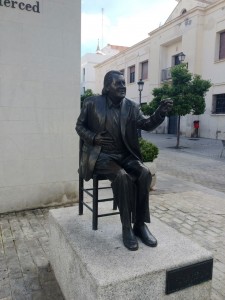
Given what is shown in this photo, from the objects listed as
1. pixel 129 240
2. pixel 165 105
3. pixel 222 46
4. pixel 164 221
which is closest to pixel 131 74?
pixel 222 46

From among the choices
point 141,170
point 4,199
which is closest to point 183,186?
point 4,199

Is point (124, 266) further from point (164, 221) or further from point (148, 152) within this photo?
point (148, 152)

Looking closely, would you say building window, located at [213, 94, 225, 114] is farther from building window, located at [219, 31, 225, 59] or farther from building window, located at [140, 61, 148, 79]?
building window, located at [140, 61, 148, 79]

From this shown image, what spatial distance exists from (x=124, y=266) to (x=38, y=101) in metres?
3.35

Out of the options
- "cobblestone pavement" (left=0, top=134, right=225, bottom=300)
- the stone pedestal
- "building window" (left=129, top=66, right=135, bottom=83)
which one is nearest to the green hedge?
"cobblestone pavement" (left=0, top=134, right=225, bottom=300)

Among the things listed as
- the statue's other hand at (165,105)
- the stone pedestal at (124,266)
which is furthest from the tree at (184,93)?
the stone pedestal at (124,266)

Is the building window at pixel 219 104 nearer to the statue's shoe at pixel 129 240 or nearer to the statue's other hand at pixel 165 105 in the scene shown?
the statue's other hand at pixel 165 105

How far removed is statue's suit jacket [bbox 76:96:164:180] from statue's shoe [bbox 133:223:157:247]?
0.66 m

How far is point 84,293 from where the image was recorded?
219 cm

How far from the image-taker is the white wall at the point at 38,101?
447cm

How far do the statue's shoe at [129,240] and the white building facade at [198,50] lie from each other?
16.6 metres

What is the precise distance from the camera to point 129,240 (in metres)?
2.42

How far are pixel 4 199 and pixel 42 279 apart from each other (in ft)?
6.95

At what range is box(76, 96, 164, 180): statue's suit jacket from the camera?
2.64 m
